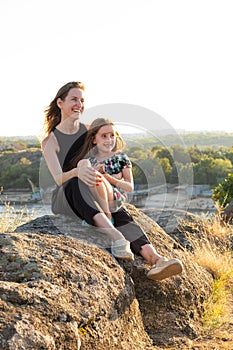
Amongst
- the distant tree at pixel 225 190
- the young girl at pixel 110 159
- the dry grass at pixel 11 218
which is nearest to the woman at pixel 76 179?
the young girl at pixel 110 159

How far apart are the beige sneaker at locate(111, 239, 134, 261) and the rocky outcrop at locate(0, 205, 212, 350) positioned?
0.10 meters

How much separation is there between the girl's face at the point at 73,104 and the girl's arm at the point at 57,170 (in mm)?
303

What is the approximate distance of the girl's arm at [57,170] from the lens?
4430 mm

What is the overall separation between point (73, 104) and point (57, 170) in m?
0.82

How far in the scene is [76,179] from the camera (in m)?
4.61

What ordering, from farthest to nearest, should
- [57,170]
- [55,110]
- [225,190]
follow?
[225,190] → [55,110] → [57,170]

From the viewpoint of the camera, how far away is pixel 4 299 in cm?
306

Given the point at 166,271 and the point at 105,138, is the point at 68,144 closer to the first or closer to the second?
the point at 105,138

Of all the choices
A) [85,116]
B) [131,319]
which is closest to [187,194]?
[85,116]

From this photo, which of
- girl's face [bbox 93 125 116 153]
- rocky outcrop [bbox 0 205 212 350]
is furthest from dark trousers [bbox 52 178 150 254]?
girl's face [bbox 93 125 116 153]

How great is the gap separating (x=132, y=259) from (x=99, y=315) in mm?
973

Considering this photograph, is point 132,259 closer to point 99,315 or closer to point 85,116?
point 99,315

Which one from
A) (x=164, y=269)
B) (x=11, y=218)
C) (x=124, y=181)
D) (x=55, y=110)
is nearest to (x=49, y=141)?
(x=55, y=110)

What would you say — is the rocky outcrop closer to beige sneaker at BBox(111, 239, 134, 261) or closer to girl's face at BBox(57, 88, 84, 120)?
beige sneaker at BBox(111, 239, 134, 261)
